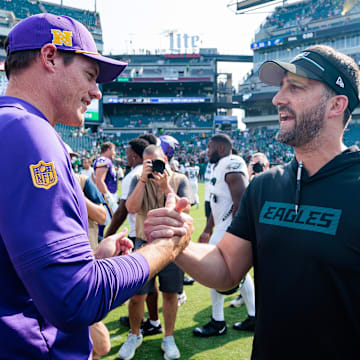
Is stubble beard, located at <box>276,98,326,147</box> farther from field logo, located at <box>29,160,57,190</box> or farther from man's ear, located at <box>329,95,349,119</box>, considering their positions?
field logo, located at <box>29,160,57,190</box>

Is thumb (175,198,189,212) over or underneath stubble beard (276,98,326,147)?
underneath

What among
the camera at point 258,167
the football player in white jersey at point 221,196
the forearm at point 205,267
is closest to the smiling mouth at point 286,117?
the forearm at point 205,267

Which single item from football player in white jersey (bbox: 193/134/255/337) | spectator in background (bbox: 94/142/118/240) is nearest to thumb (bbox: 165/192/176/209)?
football player in white jersey (bbox: 193/134/255/337)

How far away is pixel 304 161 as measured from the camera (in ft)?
6.73

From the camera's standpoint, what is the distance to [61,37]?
1.45 meters

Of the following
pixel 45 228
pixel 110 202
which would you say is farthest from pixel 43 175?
pixel 110 202

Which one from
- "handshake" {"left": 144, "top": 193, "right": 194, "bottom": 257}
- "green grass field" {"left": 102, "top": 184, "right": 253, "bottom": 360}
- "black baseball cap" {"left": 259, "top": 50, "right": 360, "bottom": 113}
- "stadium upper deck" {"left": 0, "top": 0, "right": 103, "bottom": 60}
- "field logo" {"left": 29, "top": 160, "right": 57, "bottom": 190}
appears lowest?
"green grass field" {"left": 102, "top": 184, "right": 253, "bottom": 360}

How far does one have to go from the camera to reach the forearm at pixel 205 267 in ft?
6.95

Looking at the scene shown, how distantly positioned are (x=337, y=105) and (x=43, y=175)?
5.58 feet

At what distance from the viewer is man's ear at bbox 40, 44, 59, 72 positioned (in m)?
1.44

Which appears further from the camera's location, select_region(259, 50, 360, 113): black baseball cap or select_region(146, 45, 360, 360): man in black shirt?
select_region(259, 50, 360, 113): black baseball cap

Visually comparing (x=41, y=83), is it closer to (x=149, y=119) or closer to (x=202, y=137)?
(x=202, y=137)

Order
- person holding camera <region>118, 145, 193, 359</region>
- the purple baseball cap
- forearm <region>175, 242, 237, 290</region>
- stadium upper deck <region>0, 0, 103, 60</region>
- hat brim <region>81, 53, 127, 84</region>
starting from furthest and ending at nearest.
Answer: stadium upper deck <region>0, 0, 103, 60</region>, person holding camera <region>118, 145, 193, 359</region>, forearm <region>175, 242, 237, 290</region>, hat brim <region>81, 53, 127, 84</region>, the purple baseball cap

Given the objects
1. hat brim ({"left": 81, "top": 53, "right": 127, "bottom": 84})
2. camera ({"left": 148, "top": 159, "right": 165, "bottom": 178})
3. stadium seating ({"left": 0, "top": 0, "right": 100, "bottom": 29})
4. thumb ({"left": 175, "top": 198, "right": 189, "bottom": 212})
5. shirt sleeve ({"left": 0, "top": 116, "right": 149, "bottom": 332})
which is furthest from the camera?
stadium seating ({"left": 0, "top": 0, "right": 100, "bottom": 29})
